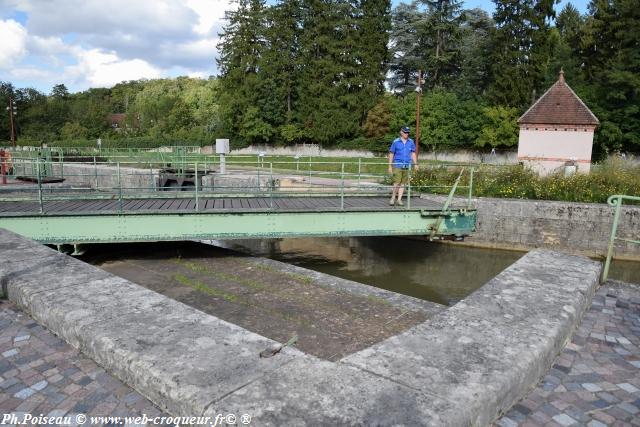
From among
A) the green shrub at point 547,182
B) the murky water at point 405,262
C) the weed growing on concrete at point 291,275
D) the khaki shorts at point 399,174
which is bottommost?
the murky water at point 405,262

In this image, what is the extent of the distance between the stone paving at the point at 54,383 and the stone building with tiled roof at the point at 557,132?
24347 mm

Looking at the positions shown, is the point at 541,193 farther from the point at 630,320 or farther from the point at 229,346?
the point at 229,346

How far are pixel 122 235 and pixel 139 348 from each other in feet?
23.3

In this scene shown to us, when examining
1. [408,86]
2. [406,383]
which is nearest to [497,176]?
[406,383]

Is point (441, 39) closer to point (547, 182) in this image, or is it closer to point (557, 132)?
point (557, 132)

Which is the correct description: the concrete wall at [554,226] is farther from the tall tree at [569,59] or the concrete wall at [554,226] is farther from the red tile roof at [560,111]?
the tall tree at [569,59]

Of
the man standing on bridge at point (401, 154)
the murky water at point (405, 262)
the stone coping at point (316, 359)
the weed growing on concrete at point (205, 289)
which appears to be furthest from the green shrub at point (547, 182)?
the stone coping at point (316, 359)

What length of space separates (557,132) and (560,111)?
1.18m

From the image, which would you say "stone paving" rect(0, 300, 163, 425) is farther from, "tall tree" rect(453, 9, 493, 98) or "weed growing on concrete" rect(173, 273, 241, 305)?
"tall tree" rect(453, 9, 493, 98)

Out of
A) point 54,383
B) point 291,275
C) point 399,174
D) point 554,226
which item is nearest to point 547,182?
point 554,226

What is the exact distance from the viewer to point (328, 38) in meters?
44.5

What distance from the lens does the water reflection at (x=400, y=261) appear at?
447 inches

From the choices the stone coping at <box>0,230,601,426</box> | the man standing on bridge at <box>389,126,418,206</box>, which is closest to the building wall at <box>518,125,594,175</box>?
the man standing on bridge at <box>389,126,418,206</box>

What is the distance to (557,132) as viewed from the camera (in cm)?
2422
